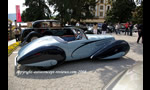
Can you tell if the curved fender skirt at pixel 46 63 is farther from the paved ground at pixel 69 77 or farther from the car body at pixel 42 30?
the car body at pixel 42 30

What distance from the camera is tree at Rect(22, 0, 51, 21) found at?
34.5 m

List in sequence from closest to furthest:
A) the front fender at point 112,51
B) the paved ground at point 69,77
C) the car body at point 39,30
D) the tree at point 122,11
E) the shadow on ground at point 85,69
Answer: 1. the paved ground at point 69,77
2. the shadow on ground at point 85,69
3. the front fender at point 112,51
4. the car body at point 39,30
5. the tree at point 122,11

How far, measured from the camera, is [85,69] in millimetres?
3922

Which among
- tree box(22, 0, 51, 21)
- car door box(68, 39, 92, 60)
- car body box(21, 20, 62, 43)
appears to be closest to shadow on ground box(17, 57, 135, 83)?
car door box(68, 39, 92, 60)

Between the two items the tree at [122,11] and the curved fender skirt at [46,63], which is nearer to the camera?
the curved fender skirt at [46,63]

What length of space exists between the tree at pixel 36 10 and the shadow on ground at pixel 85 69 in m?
32.6

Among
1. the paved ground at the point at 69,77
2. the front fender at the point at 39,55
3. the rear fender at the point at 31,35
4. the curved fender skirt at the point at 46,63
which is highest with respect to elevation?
the rear fender at the point at 31,35

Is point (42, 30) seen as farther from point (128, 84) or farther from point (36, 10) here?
point (36, 10)

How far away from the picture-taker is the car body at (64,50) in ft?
11.5

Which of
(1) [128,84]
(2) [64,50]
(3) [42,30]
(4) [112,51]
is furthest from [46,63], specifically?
(3) [42,30]

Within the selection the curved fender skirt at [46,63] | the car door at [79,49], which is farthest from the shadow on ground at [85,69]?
the car door at [79,49]

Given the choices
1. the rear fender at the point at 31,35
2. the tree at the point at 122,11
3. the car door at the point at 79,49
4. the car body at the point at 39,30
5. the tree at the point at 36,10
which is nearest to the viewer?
the car door at the point at 79,49
